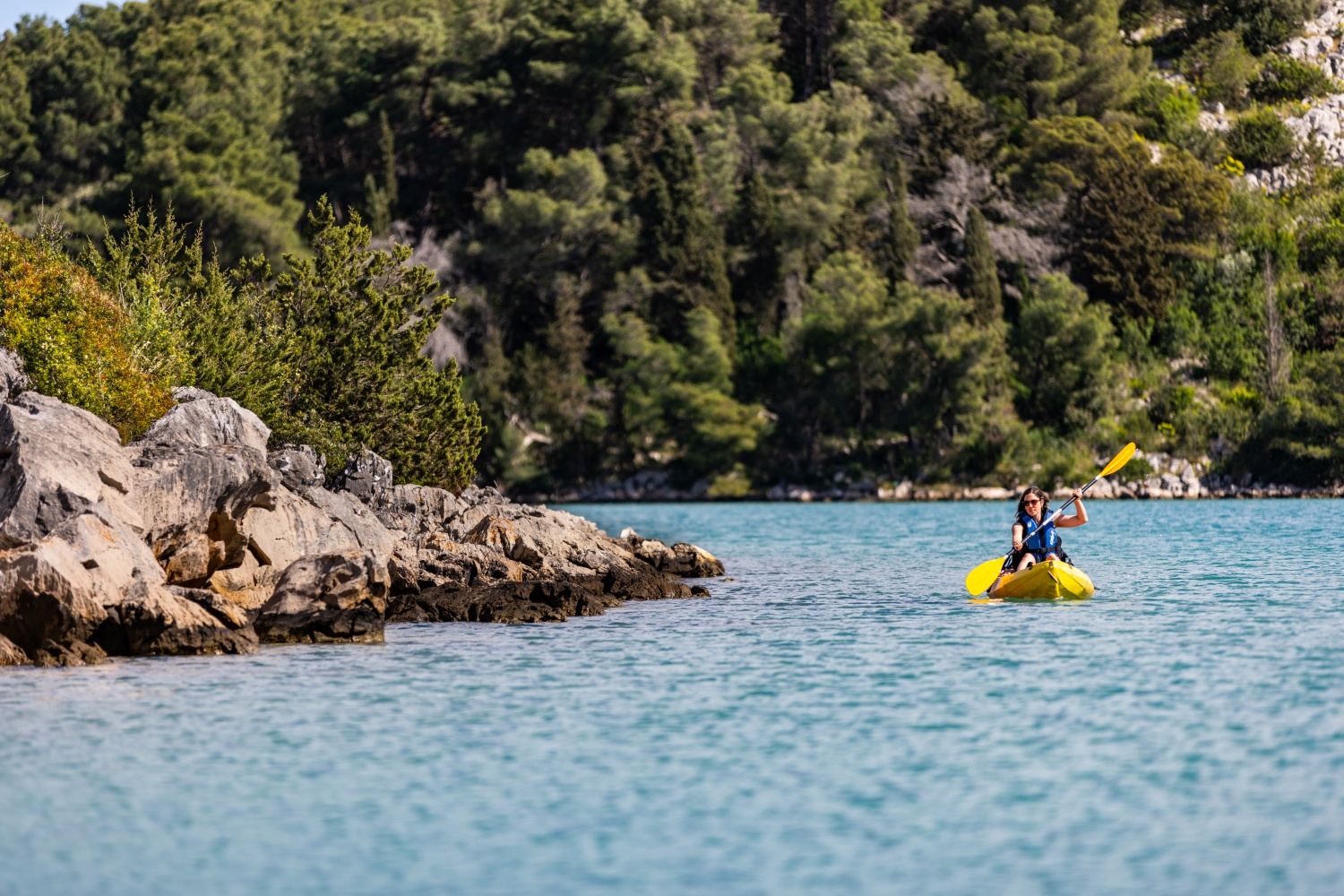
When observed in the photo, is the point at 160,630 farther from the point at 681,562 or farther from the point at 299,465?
the point at 681,562

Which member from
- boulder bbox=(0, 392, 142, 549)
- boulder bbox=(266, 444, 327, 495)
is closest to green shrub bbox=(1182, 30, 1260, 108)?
boulder bbox=(266, 444, 327, 495)

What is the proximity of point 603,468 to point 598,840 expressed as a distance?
74.4 metres

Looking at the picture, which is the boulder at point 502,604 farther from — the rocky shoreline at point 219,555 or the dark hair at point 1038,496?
the dark hair at point 1038,496

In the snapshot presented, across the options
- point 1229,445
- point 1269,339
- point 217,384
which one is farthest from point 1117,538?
point 1269,339

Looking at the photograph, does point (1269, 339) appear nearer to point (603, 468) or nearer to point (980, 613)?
point (603, 468)

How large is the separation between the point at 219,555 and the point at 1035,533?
1429cm

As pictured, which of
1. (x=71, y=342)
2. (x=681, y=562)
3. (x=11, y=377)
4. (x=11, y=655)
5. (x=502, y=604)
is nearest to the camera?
(x=11, y=655)

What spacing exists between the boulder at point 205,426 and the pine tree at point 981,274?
183 feet

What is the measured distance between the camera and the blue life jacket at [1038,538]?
26.5 m

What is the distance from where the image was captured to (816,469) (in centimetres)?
8275

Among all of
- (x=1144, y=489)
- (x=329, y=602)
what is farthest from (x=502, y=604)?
(x=1144, y=489)

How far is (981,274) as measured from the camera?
80000mm

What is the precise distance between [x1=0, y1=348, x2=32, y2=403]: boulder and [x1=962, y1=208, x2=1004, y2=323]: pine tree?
193 feet

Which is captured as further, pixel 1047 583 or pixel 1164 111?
pixel 1164 111
